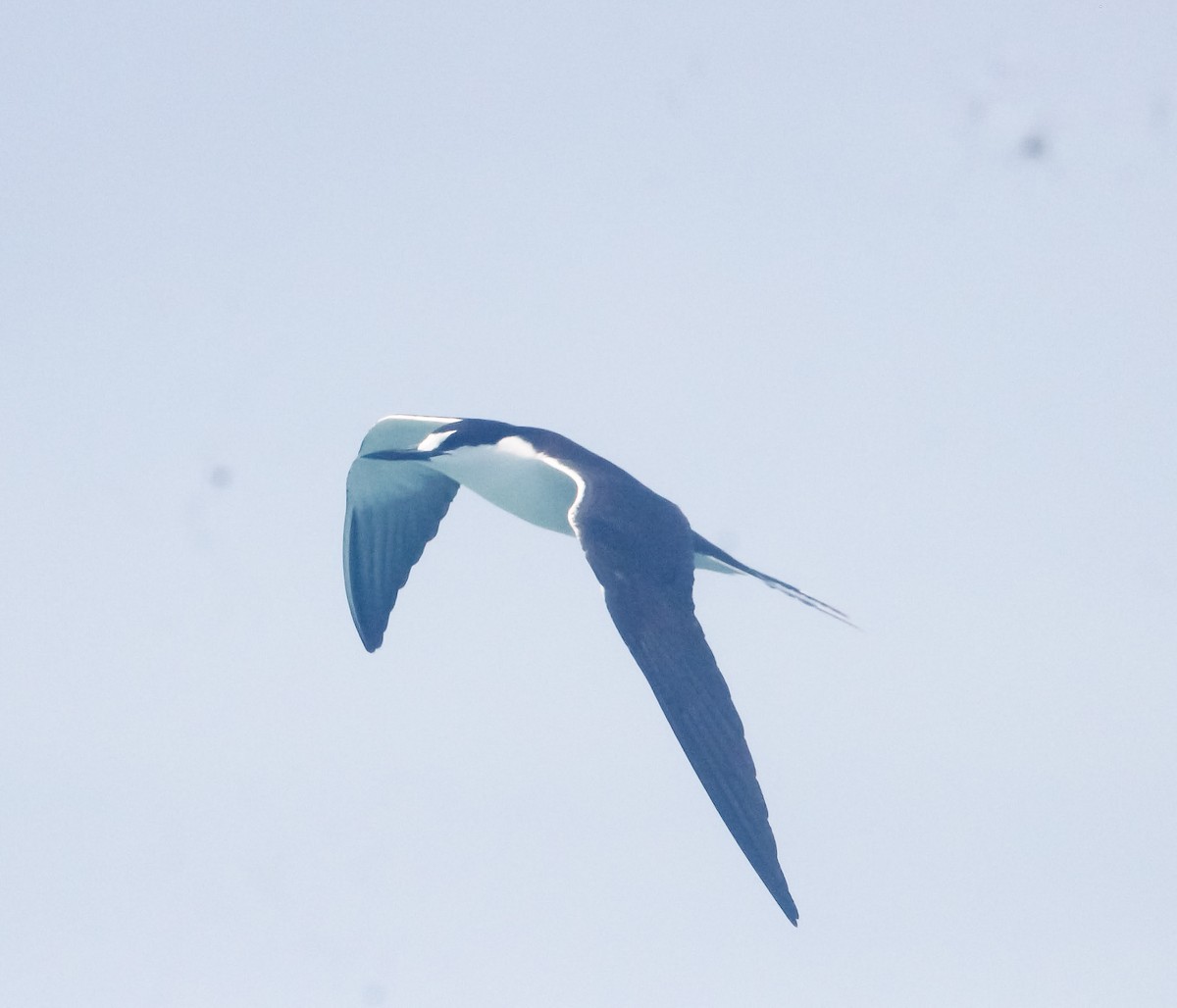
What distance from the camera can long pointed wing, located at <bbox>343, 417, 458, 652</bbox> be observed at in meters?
14.3

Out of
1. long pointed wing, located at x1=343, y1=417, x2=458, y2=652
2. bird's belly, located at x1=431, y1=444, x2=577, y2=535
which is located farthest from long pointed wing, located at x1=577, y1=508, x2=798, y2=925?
long pointed wing, located at x1=343, y1=417, x2=458, y2=652

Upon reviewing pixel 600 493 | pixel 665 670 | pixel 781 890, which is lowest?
pixel 781 890

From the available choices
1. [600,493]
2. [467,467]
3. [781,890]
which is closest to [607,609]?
[600,493]

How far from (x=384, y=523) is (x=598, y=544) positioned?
4512 mm

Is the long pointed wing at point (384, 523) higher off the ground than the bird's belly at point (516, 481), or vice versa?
the bird's belly at point (516, 481)

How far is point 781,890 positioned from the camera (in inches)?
Result: 316

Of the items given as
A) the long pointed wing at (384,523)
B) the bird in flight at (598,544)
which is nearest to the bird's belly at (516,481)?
the bird in flight at (598,544)

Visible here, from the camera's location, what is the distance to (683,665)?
31.0 ft

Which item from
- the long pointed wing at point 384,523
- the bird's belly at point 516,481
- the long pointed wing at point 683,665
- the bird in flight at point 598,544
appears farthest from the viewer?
the long pointed wing at point 384,523

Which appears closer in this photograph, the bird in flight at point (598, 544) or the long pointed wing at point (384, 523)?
the bird in flight at point (598, 544)

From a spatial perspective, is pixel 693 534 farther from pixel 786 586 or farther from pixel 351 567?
pixel 351 567

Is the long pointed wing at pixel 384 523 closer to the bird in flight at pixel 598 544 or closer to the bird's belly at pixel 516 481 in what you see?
the bird in flight at pixel 598 544

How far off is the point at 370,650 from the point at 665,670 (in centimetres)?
532

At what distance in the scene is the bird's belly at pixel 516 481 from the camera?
12625mm
